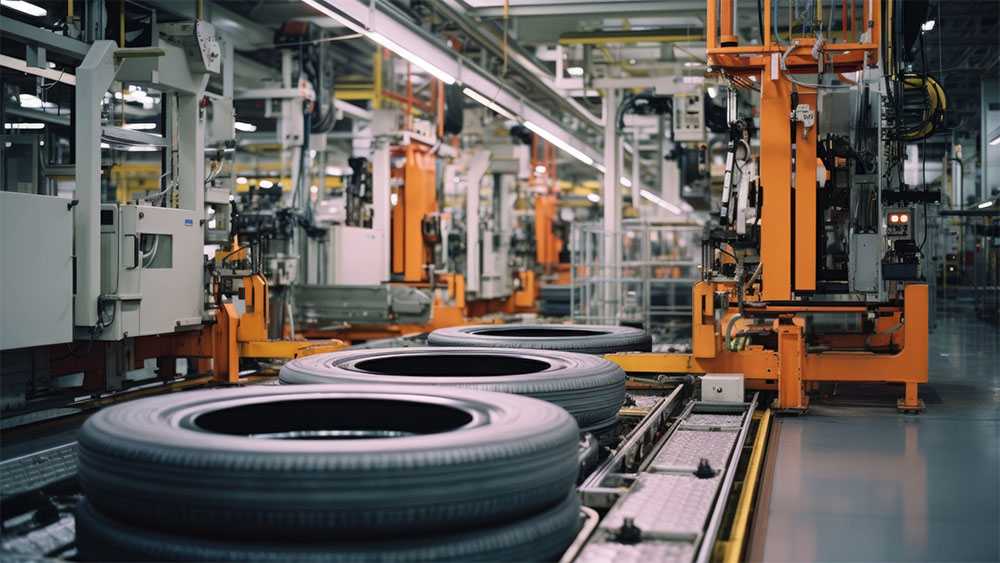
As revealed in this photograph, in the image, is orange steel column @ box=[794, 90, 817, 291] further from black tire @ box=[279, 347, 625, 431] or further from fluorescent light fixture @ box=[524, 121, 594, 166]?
fluorescent light fixture @ box=[524, 121, 594, 166]

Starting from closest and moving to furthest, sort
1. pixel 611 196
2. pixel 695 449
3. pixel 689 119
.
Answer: pixel 695 449 < pixel 689 119 < pixel 611 196

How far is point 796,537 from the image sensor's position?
12.9ft

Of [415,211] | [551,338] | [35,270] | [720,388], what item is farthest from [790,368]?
[415,211]

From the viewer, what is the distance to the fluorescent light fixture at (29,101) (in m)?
10.2

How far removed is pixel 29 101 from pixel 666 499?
890 cm

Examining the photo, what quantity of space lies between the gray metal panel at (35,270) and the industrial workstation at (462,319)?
2cm

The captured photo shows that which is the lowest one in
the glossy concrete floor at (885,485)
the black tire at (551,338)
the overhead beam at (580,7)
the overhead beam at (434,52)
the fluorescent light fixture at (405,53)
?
the glossy concrete floor at (885,485)

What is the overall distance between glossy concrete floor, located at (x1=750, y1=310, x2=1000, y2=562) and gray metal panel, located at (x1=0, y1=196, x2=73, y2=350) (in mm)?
4695

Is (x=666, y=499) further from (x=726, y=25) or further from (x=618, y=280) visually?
(x=618, y=280)

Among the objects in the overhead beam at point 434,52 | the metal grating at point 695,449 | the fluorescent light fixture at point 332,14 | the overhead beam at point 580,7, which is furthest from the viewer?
the overhead beam at point 580,7

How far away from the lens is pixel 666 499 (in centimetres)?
394

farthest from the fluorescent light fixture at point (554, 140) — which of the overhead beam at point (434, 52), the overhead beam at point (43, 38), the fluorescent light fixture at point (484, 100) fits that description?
the overhead beam at point (43, 38)

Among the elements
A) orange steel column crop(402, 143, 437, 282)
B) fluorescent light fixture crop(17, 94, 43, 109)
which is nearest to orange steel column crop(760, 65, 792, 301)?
fluorescent light fixture crop(17, 94, 43, 109)

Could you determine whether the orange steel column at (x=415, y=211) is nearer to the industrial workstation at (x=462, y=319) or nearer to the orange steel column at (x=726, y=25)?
the industrial workstation at (x=462, y=319)
